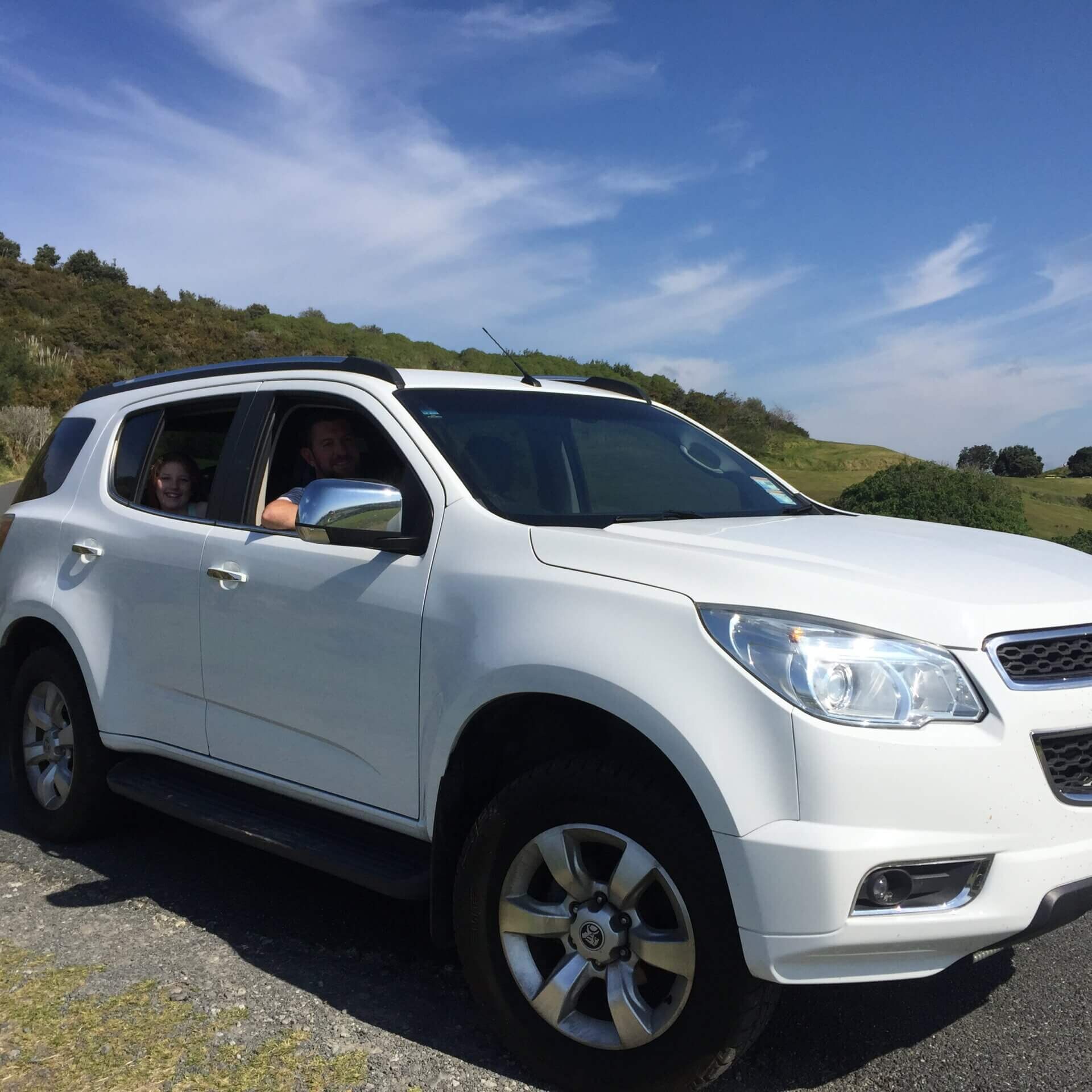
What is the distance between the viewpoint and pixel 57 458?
486cm

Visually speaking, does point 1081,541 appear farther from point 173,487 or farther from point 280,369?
point 173,487

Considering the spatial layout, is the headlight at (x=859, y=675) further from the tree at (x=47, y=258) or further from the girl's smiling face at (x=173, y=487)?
the tree at (x=47, y=258)

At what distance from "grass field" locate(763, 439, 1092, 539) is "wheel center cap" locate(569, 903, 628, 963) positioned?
9.04m

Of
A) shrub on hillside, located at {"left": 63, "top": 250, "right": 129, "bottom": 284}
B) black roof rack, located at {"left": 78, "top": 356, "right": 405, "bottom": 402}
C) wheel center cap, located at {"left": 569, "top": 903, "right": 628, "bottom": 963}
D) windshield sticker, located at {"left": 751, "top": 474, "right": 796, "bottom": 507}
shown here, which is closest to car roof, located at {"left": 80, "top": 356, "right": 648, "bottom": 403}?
black roof rack, located at {"left": 78, "top": 356, "right": 405, "bottom": 402}

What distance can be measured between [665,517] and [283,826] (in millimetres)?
1576

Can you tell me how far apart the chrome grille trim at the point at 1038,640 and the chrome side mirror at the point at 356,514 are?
156 centimetres

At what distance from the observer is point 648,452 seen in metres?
4.07

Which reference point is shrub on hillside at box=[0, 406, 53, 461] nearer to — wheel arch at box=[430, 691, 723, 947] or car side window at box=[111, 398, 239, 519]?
car side window at box=[111, 398, 239, 519]

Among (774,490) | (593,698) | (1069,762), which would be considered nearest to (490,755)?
(593,698)

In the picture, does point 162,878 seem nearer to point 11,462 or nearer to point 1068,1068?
point 1068,1068

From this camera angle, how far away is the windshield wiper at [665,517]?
10.5 ft

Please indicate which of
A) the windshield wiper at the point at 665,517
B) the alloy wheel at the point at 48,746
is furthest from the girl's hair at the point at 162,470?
the windshield wiper at the point at 665,517

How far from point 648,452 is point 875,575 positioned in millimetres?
1583

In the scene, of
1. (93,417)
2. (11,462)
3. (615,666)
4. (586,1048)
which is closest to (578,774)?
(615,666)
